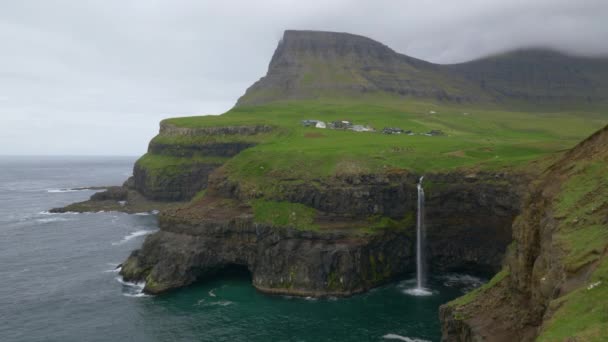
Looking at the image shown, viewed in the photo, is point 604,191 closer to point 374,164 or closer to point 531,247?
point 531,247

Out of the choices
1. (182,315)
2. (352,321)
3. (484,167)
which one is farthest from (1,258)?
(484,167)

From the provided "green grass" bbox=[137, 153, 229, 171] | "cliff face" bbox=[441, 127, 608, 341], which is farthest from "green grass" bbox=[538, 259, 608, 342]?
"green grass" bbox=[137, 153, 229, 171]

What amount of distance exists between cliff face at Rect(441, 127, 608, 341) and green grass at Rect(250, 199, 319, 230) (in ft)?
102

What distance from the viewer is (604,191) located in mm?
25391

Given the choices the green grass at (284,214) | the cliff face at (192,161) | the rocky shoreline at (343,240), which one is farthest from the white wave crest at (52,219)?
the green grass at (284,214)

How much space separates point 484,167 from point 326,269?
30.4m

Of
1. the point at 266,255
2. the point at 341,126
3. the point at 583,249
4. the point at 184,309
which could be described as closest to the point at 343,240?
the point at 266,255

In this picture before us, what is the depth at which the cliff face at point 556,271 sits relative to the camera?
19.1 m

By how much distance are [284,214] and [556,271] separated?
47633 mm

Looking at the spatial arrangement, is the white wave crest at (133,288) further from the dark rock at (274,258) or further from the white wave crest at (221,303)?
the white wave crest at (221,303)

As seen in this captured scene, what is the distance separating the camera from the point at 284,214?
67.6 m

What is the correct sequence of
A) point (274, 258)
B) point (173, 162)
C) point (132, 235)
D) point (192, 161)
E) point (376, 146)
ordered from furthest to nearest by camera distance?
1. point (173, 162)
2. point (192, 161)
3. point (132, 235)
4. point (376, 146)
5. point (274, 258)

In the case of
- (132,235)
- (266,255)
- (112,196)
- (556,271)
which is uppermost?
(556,271)

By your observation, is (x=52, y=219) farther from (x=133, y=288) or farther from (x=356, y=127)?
(x=356, y=127)
